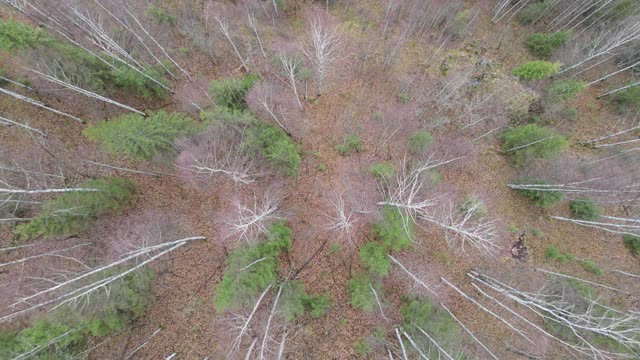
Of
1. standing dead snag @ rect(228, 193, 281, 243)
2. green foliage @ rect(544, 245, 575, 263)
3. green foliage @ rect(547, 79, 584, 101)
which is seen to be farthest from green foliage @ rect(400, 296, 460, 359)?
green foliage @ rect(547, 79, 584, 101)

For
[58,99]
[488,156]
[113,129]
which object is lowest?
[488,156]

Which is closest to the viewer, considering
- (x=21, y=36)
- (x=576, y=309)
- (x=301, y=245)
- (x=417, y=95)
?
(x=21, y=36)

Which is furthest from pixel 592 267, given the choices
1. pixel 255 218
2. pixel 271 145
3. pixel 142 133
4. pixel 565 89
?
pixel 142 133

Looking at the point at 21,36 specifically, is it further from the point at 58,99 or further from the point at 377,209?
the point at 377,209

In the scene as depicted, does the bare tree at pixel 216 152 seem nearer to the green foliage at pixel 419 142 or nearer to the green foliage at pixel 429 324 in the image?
the green foliage at pixel 419 142

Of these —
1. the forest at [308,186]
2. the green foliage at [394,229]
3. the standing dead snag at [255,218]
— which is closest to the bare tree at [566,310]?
the forest at [308,186]

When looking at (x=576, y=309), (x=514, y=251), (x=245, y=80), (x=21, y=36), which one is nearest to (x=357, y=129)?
(x=245, y=80)

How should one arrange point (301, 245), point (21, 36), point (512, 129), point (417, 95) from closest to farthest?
point (21, 36) → point (301, 245) → point (512, 129) → point (417, 95)
